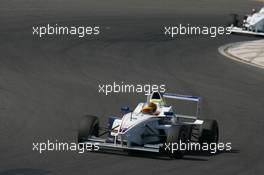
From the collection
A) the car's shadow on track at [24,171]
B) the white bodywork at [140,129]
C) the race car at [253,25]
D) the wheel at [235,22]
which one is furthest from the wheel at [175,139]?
the wheel at [235,22]

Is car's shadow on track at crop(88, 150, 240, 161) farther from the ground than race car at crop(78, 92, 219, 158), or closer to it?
closer to it

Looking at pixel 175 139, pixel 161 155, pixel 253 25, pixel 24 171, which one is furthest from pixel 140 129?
pixel 253 25

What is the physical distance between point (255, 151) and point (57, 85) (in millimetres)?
8343

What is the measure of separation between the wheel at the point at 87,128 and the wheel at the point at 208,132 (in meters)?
2.18

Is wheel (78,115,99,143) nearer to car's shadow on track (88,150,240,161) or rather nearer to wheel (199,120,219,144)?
car's shadow on track (88,150,240,161)

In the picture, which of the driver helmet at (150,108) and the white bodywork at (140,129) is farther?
the driver helmet at (150,108)

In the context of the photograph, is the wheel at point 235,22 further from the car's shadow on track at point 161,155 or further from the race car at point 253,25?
the car's shadow on track at point 161,155

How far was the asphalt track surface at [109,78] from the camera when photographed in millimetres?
16828

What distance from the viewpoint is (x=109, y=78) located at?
26625mm

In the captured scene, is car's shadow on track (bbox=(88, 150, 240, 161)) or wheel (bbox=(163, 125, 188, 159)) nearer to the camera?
wheel (bbox=(163, 125, 188, 159))

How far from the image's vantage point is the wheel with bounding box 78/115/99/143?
17625mm

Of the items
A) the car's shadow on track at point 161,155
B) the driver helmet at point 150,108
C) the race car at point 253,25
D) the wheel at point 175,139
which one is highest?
the race car at point 253,25

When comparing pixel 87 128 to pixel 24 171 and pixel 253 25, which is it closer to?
pixel 24 171

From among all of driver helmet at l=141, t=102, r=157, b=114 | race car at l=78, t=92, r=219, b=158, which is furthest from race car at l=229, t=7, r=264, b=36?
driver helmet at l=141, t=102, r=157, b=114
